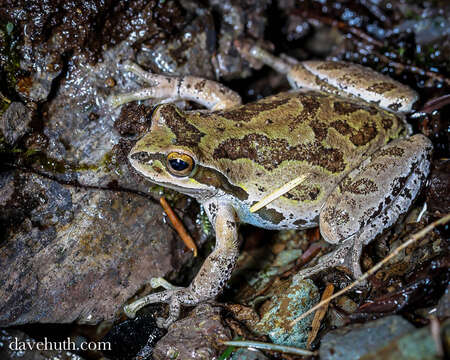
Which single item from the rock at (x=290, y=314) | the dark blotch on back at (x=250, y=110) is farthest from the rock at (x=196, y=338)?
the dark blotch on back at (x=250, y=110)

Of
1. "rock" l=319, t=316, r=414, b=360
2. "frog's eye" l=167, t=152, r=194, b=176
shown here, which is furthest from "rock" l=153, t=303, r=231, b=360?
"frog's eye" l=167, t=152, r=194, b=176

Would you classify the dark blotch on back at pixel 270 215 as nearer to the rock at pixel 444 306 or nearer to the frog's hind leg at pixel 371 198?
the frog's hind leg at pixel 371 198

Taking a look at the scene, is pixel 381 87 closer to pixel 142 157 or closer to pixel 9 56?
pixel 142 157

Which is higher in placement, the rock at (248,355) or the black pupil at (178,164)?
the black pupil at (178,164)

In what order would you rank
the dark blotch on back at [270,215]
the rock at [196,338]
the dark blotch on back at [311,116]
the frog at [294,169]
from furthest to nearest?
the dark blotch on back at [270,215] → the dark blotch on back at [311,116] → the frog at [294,169] → the rock at [196,338]

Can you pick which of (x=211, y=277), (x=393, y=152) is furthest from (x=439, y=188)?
(x=211, y=277)

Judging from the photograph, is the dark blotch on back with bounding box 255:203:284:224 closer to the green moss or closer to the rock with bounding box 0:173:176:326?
the rock with bounding box 0:173:176:326
